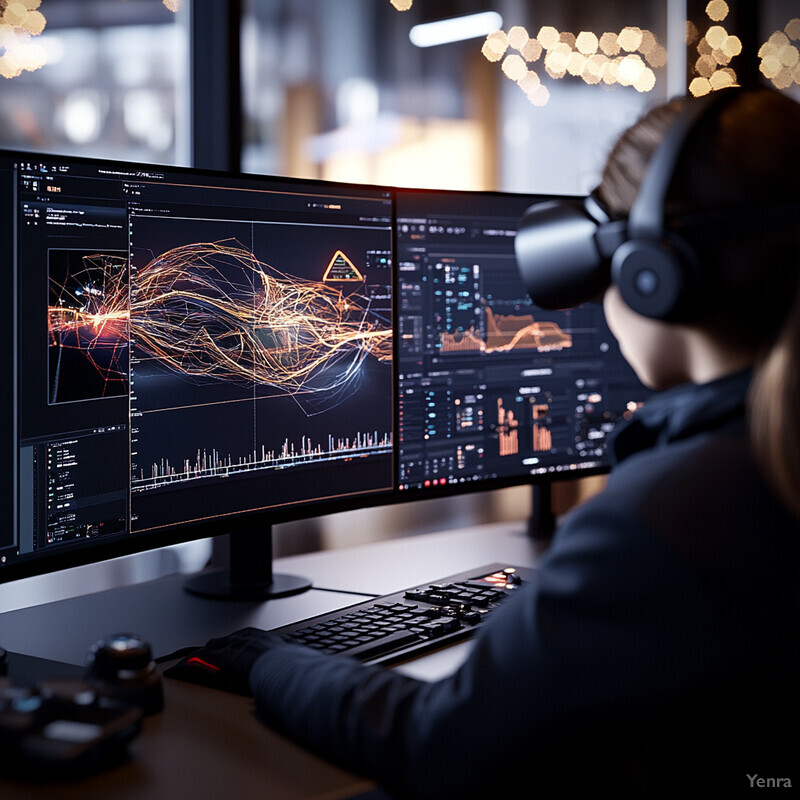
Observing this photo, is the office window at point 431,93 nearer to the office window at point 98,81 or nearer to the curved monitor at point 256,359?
the office window at point 98,81

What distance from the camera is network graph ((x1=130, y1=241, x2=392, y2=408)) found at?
3.91ft

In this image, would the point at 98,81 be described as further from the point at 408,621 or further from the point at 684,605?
the point at 684,605

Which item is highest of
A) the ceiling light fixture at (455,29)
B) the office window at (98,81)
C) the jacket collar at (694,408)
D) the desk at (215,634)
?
the ceiling light fixture at (455,29)

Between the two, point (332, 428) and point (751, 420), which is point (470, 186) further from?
point (751, 420)

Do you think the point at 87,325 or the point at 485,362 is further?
the point at 485,362

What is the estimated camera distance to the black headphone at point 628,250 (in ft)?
2.53

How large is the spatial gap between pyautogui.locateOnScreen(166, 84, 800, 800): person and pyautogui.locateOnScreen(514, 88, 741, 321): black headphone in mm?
13

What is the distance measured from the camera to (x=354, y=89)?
183 cm

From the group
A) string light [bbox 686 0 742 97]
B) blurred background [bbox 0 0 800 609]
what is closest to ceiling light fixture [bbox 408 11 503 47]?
blurred background [bbox 0 0 800 609]

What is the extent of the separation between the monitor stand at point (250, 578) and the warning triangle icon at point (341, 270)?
1.19 ft

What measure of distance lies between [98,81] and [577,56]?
1110mm

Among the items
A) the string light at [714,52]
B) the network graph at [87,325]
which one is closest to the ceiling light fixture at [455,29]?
the string light at [714,52]

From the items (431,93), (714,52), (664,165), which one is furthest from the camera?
(714,52)

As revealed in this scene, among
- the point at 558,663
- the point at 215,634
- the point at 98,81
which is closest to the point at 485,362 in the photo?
the point at 215,634
